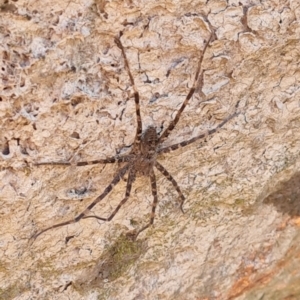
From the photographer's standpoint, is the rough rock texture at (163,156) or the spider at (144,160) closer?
the rough rock texture at (163,156)

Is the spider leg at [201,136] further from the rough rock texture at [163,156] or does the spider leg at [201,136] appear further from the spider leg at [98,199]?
the spider leg at [98,199]

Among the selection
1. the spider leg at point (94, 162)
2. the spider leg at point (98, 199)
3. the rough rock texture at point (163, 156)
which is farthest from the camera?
the spider leg at point (98, 199)

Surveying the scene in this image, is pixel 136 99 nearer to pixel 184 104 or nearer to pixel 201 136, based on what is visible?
pixel 184 104

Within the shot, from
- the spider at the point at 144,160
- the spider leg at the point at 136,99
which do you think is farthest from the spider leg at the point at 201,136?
the spider leg at the point at 136,99

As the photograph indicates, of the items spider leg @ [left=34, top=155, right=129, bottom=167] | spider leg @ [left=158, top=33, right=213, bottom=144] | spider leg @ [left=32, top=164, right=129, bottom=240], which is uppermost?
spider leg @ [left=158, top=33, right=213, bottom=144]

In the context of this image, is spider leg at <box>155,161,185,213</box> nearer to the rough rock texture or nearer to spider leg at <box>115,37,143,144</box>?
the rough rock texture

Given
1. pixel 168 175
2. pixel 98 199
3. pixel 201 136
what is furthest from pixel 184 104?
pixel 98 199

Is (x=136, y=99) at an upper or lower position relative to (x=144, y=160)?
upper

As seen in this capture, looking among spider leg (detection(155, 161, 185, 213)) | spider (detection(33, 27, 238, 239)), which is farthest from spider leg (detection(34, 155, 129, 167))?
spider leg (detection(155, 161, 185, 213))

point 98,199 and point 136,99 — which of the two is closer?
point 136,99
